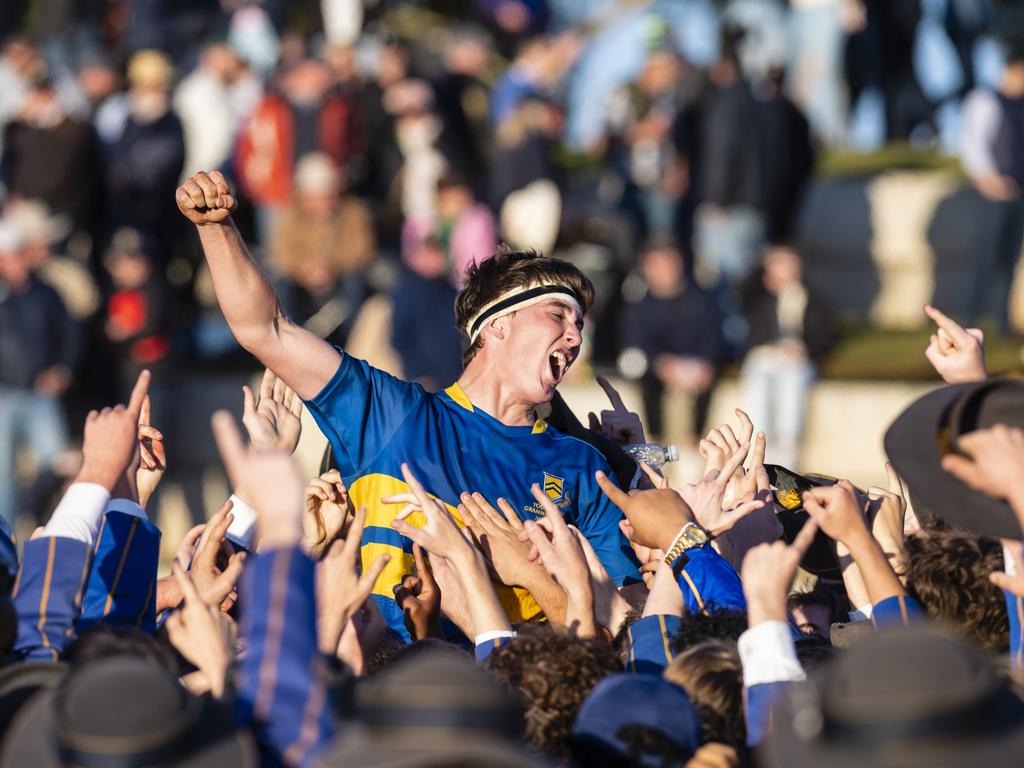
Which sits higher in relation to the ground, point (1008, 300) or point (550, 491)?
point (1008, 300)

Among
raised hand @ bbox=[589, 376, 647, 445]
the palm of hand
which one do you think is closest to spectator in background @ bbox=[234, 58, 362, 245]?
→ raised hand @ bbox=[589, 376, 647, 445]

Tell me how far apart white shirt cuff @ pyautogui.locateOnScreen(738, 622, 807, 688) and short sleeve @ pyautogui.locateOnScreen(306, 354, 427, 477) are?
1.62m

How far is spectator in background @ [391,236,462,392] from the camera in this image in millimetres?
10461

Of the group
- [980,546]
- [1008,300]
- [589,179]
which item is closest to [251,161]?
[589,179]

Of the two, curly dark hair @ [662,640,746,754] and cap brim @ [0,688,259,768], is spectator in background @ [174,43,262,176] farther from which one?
cap brim @ [0,688,259,768]

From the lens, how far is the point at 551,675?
142 inches

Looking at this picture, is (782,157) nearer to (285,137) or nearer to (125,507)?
(285,137)

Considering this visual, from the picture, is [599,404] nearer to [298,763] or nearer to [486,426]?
[486,426]

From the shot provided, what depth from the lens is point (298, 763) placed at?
3.19 metres

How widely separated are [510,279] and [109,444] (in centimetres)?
163

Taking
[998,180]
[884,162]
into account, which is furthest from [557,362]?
[884,162]

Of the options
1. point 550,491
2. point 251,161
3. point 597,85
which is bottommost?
point 550,491

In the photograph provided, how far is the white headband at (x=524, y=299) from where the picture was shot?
203 inches

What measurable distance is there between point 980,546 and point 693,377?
6554 millimetres
